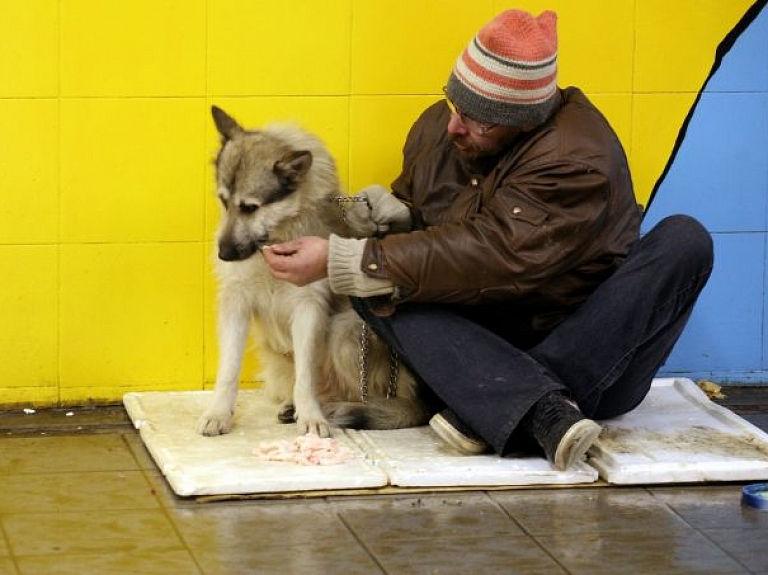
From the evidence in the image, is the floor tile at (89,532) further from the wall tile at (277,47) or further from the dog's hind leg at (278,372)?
the wall tile at (277,47)

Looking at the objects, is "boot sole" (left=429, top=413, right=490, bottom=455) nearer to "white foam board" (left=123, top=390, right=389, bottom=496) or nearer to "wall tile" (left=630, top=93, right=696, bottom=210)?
"white foam board" (left=123, top=390, right=389, bottom=496)

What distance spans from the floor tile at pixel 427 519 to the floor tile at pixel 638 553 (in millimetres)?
165

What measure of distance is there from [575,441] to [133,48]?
1964 millimetres

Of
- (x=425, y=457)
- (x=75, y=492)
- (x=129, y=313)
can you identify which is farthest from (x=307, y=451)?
(x=129, y=313)

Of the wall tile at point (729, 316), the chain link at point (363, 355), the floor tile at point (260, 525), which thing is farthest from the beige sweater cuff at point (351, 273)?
the wall tile at point (729, 316)

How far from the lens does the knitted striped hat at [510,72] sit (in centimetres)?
389

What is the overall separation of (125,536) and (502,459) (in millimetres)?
1167

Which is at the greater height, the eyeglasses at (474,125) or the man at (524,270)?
the eyeglasses at (474,125)

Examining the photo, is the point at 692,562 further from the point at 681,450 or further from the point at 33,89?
the point at 33,89

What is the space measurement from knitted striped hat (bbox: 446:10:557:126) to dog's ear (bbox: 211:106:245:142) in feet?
2.45

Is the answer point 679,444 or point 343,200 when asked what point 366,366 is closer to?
point 343,200

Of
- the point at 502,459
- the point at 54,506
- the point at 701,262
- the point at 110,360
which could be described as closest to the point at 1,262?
the point at 110,360

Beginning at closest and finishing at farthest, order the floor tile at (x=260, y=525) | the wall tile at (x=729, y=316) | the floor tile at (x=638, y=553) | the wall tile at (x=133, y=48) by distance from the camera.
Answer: the floor tile at (x=638, y=553), the floor tile at (x=260, y=525), the wall tile at (x=133, y=48), the wall tile at (x=729, y=316)

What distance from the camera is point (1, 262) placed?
455 cm
